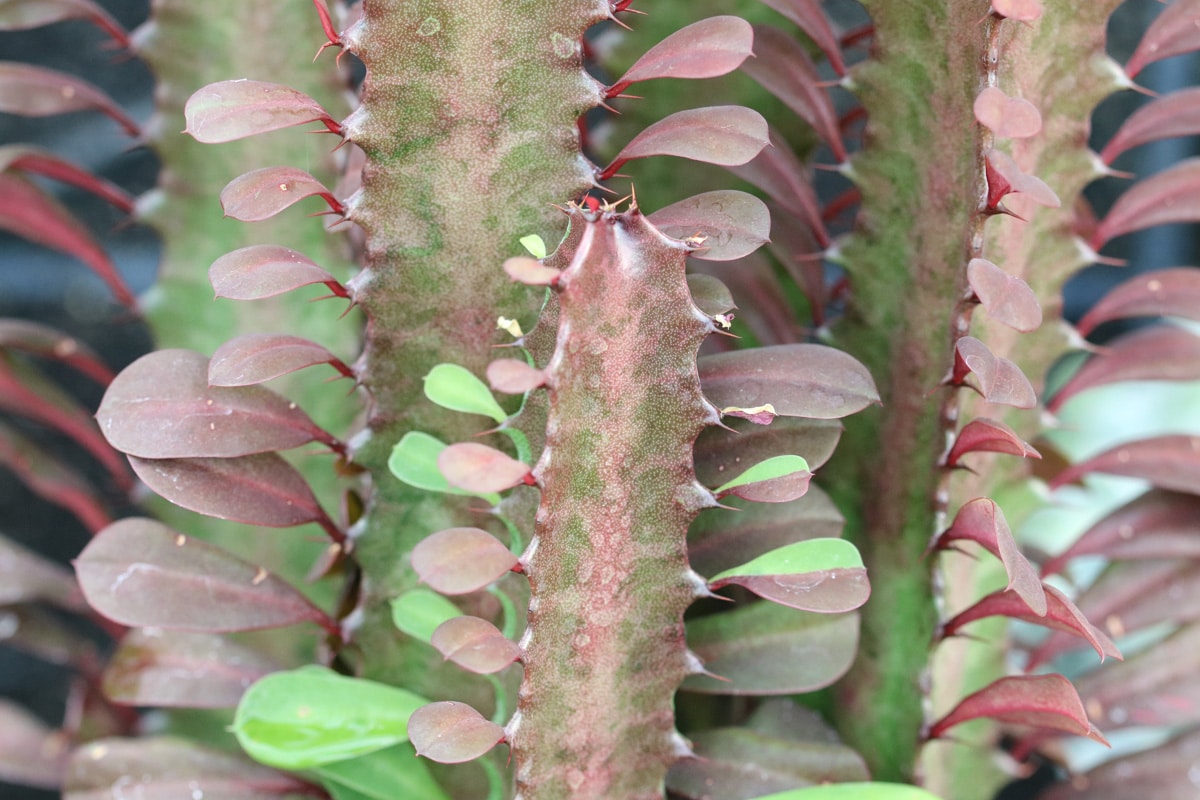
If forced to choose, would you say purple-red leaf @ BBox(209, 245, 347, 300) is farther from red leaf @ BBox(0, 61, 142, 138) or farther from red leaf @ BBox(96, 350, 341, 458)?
red leaf @ BBox(0, 61, 142, 138)

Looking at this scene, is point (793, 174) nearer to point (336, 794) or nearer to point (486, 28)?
point (486, 28)

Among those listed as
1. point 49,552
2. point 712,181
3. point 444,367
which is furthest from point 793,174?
point 49,552

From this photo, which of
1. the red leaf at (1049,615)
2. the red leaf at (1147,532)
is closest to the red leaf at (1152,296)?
the red leaf at (1147,532)

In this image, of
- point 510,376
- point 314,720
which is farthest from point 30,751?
point 510,376

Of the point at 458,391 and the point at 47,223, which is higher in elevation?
the point at 458,391

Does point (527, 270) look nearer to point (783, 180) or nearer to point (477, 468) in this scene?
point (477, 468)

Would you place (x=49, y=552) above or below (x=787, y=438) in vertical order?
below
